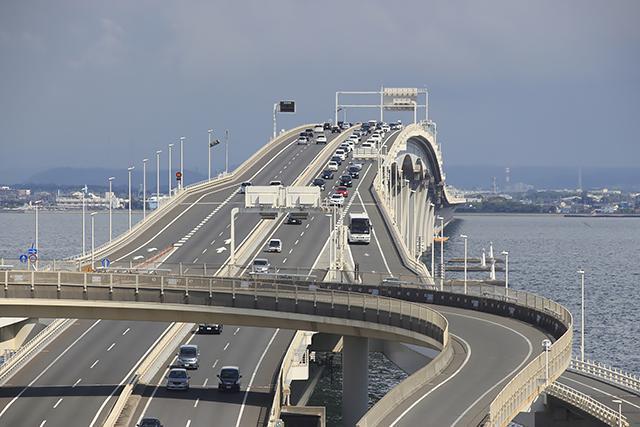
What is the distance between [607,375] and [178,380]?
2309 centimetres

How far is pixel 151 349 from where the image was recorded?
77000mm

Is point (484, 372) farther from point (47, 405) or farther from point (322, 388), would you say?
point (322, 388)

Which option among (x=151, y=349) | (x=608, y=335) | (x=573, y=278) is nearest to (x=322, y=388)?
(x=151, y=349)

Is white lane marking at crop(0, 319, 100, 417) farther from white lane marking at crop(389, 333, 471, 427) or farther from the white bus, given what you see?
the white bus

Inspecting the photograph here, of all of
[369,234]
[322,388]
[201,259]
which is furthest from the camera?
[369,234]

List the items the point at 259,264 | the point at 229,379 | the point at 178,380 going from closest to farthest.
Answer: the point at 229,379 → the point at 178,380 → the point at 259,264

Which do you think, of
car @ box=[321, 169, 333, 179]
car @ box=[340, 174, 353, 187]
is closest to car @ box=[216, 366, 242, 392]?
car @ box=[340, 174, 353, 187]

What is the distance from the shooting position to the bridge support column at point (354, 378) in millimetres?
69125

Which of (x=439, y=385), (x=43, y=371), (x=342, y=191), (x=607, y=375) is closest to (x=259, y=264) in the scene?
(x=43, y=371)

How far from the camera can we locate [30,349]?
251 feet

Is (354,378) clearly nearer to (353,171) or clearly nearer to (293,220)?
(293,220)

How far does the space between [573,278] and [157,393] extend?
105 meters

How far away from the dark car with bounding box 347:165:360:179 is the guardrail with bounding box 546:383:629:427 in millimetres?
94580

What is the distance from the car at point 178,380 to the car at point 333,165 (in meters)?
91.2
